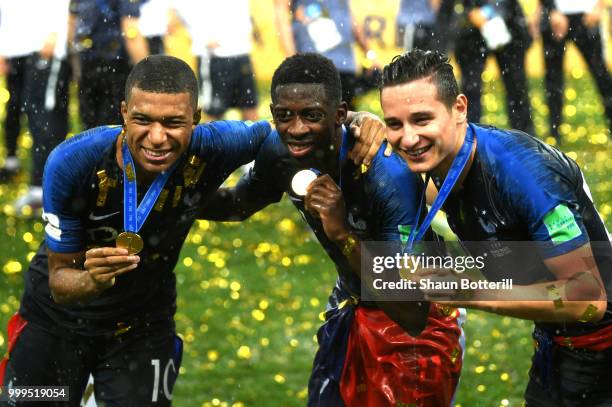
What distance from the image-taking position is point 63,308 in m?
5.34

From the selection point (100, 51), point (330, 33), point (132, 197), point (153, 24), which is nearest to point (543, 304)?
point (132, 197)

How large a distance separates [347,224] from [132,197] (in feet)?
2.80

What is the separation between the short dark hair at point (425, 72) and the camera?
4.84 meters

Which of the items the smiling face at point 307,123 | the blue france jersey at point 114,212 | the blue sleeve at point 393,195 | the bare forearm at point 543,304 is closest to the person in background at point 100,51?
the blue france jersey at point 114,212

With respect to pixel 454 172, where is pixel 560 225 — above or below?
below

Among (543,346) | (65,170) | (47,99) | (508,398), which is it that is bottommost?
(508,398)

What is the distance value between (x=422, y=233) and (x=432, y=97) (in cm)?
52

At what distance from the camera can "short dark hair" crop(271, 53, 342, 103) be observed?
5211 millimetres

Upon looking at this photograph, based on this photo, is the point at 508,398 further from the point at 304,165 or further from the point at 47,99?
the point at 47,99

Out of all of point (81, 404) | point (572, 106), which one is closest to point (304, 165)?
point (81, 404)

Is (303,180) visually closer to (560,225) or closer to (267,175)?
(267,175)

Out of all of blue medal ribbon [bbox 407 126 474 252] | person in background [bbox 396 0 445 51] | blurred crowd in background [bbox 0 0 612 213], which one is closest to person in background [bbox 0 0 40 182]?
blurred crowd in background [bbox 0 0 612 213]

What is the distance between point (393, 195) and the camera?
5.07m

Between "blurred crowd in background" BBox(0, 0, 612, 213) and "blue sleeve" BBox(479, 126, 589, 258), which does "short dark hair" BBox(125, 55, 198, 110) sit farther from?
"blurred crowd in background" BBox(0, 0, 612, 213)
